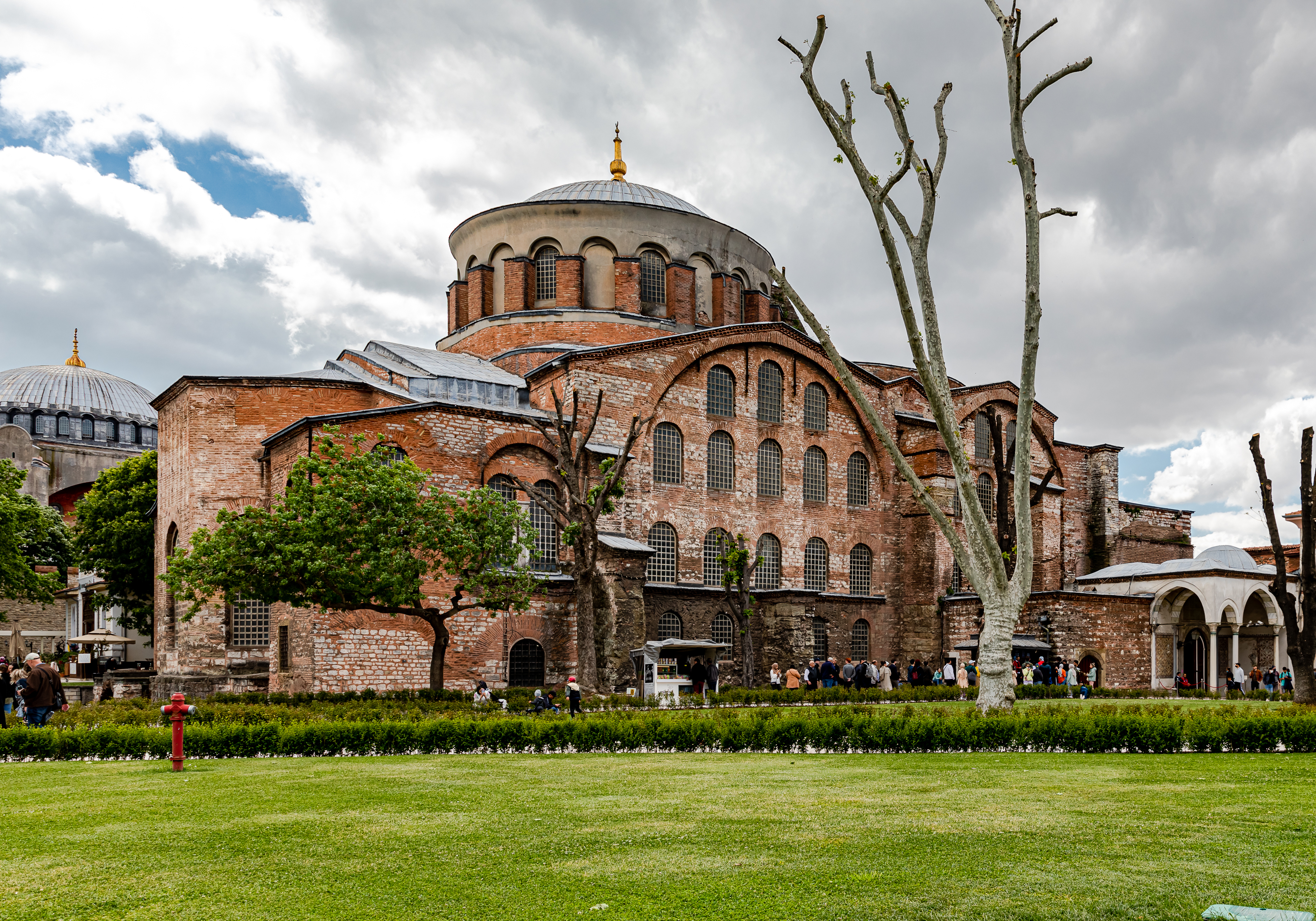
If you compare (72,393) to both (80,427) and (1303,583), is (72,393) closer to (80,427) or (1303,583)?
(80,427)

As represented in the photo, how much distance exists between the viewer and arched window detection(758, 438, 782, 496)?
3450 cm

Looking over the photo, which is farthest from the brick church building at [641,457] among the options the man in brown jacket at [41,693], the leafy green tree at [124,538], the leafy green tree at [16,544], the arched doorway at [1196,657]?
the man in brown jacket at [41,693]

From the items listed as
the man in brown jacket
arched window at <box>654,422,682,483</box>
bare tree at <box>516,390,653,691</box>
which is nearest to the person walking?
bare tree at <box>516,390,653,691</box>

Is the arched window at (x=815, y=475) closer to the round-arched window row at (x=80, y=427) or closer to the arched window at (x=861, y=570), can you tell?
the arched window at (x=861, y=570)

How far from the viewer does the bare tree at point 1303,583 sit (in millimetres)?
20172

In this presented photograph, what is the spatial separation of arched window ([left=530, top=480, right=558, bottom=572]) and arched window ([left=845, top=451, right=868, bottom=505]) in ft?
36.9

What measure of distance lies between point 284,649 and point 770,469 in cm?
1567

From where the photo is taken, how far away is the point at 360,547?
22531 mm

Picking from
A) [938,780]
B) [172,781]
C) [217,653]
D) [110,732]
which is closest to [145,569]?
[217,653]

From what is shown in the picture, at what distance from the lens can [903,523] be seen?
37062 millimetres

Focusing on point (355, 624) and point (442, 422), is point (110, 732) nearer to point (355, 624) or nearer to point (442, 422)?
point (355, 624)

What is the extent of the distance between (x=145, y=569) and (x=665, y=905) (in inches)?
1388

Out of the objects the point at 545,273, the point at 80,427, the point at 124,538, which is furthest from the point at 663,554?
the point at 80,427

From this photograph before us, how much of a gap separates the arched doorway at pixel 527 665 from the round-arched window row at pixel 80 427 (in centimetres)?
4082
